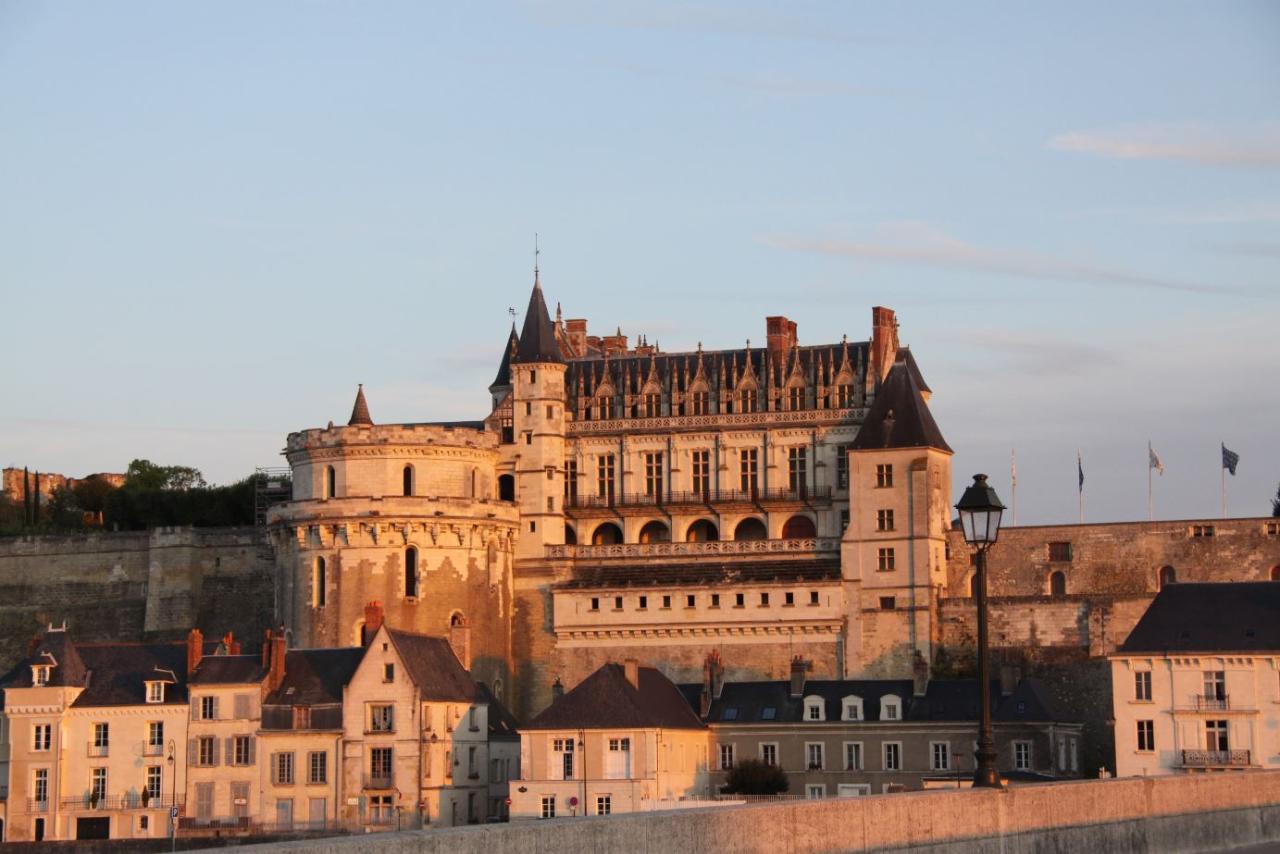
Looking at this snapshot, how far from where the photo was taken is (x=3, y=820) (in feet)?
189

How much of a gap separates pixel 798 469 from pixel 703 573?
4683 mm

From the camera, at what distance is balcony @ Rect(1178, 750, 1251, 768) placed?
173 feet

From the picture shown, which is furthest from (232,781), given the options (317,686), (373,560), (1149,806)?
(1149,806)

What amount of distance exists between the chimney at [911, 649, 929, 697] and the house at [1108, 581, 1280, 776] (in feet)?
18.2

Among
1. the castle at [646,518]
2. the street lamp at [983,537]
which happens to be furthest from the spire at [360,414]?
the street lamp at [983,537]

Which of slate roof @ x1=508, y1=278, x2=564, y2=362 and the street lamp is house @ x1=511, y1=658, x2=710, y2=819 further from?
the street lamp

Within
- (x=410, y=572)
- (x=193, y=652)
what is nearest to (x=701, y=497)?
(x=410, y=572)

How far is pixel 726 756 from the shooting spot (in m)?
58.2

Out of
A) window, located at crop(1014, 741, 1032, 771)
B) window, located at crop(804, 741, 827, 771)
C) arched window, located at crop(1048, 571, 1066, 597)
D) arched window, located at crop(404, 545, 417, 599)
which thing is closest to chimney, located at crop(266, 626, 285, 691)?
arched window, located at crop(404, 545, 417, 599)

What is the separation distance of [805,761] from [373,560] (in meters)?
15.2

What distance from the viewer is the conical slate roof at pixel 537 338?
69.9 metres

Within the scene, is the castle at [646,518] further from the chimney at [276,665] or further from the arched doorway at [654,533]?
the chimney at [276,665]

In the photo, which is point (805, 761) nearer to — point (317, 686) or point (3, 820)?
point (317, 686)

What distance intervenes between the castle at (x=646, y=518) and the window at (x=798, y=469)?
0.22 ft
